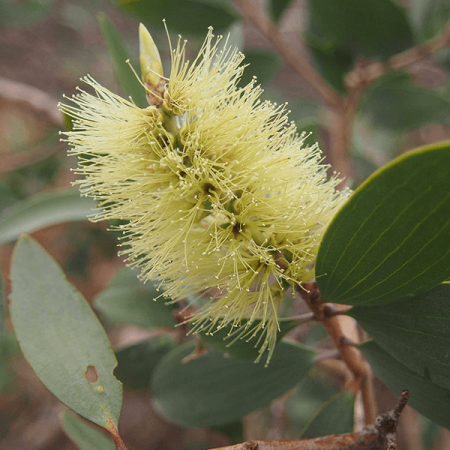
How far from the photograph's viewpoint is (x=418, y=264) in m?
0.59

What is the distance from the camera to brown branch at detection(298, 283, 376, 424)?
75 centimetres

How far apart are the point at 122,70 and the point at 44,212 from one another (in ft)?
1.42

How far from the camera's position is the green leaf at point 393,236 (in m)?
0.52

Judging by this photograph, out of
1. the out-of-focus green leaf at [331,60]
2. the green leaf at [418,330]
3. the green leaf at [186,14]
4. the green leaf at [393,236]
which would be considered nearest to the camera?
the green leaf at [393,236]

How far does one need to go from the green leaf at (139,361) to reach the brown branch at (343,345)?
58cm

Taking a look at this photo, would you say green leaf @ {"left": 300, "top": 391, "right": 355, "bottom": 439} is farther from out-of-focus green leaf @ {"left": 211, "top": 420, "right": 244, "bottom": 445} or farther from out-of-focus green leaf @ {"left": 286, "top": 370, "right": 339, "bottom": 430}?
out-of-focus green leaf @ {"left": 286, "top": 370, "right": 339, "bottom": 430}

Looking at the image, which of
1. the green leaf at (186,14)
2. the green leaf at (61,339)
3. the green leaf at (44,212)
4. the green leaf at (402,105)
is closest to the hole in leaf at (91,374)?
the green leaf at (61,339)

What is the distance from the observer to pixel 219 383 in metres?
0.98

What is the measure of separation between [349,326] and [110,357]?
56 centimetres

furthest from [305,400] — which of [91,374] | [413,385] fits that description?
[91,374]

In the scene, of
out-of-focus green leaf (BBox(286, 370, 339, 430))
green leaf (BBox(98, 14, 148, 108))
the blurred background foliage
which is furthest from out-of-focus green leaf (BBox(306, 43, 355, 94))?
out-of-focus green leaf (BBox(286, 370, 339, 430))

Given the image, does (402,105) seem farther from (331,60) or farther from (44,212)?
(44,212)

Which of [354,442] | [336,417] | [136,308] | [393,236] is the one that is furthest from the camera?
[136,308]

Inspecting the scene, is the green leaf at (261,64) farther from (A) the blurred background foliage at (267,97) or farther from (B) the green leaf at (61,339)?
(B) the green leaf at (61,339)
